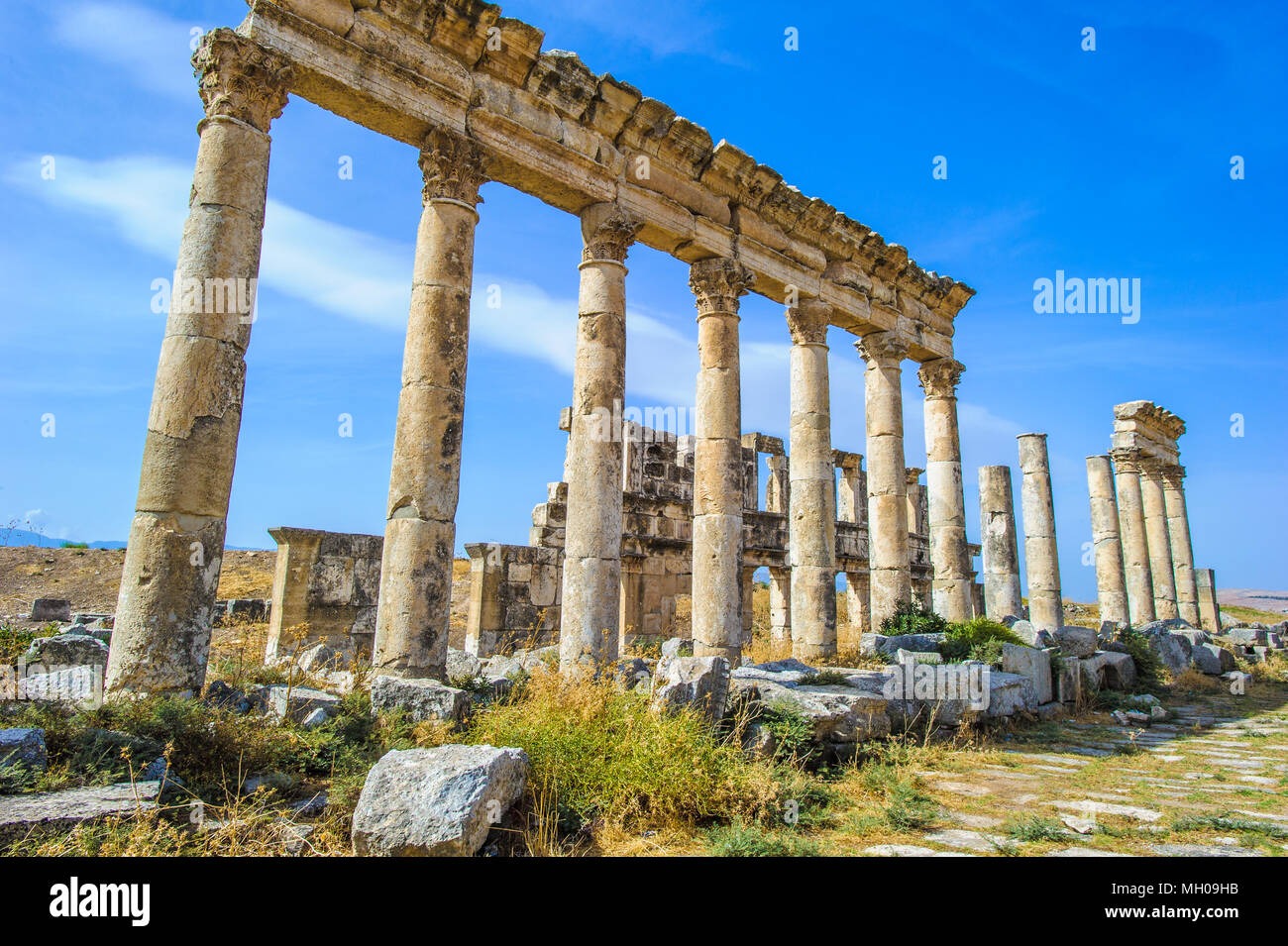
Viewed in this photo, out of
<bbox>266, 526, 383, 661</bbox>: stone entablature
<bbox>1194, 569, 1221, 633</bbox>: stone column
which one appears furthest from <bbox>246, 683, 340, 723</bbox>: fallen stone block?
<bbox>1194, 569, 1221, 633</bbox>: stone column

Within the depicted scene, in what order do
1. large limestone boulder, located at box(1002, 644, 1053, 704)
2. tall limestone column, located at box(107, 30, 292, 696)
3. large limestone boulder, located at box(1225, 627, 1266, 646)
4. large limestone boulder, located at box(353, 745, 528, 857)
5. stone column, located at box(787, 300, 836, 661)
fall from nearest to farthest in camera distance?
large limestone boulder, located at box(353, 745, 528, 857) → tall limestone column, located at box(107, 30, 292, 696) → large limestone boulder, located at box(1002, 644, 1053, 704) → stone column, located at box(787, 300, 836, 661) → large limestone boulder, located at box(1225, 627, 1266, 646)

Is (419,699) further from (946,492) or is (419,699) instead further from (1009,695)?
(946,492)

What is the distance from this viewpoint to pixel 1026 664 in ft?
35.6

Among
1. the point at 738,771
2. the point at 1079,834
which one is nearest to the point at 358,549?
the point at 738,771

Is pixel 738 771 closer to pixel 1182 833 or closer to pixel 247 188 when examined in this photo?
pixel 1182 833

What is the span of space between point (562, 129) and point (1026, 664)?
390 inches

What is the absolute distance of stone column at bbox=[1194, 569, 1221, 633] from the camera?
2724 cm

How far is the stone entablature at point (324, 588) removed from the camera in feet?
41.0

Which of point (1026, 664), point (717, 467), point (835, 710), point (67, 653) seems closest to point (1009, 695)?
point (1026, 664)

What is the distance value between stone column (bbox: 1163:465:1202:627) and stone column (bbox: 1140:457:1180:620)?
31.0 inches

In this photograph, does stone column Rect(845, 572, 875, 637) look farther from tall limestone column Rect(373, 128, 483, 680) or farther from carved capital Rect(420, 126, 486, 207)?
carved capital Rect(420, 126, 486, 207)

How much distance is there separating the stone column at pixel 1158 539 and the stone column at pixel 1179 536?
0.79 m
